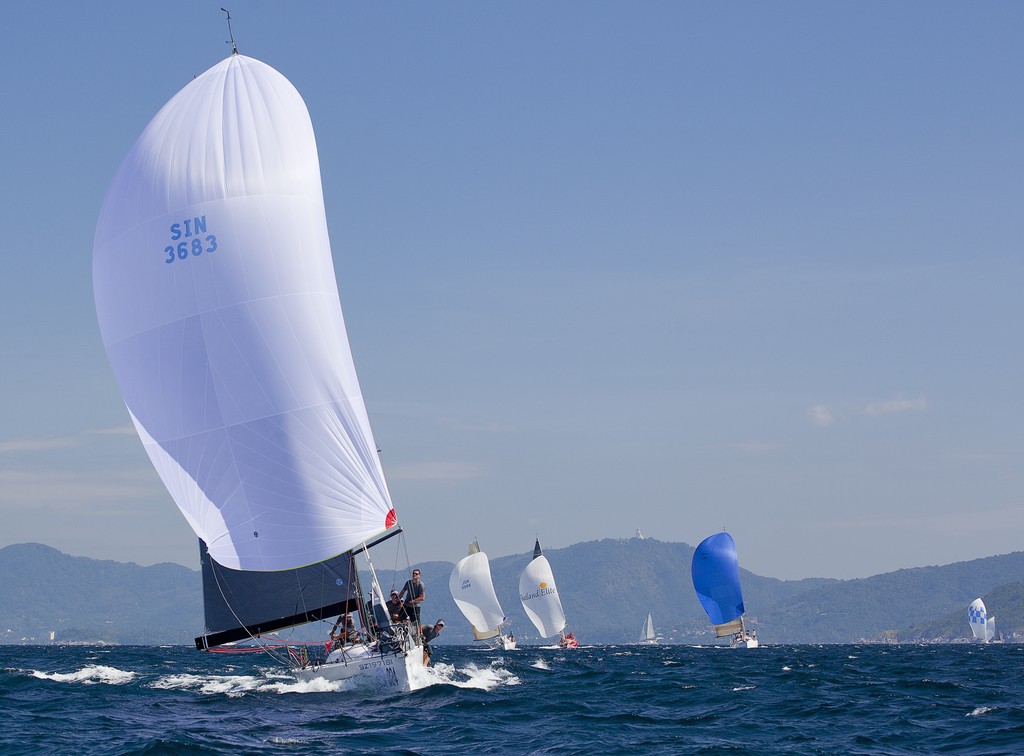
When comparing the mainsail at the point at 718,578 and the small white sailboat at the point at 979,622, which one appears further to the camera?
the small white sailboat at the point at 979,622

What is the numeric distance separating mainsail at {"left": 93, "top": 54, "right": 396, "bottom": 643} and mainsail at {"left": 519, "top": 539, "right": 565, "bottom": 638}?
260 feet

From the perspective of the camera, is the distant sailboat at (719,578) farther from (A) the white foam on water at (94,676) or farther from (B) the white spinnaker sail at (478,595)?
(A) the white foam on water at (94,676)

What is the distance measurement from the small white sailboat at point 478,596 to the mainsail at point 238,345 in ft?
231

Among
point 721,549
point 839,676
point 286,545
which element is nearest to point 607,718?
point 286,545

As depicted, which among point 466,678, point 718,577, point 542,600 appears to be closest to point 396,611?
point 466,678

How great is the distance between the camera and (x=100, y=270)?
1145 inches

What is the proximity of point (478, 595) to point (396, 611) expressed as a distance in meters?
69.0

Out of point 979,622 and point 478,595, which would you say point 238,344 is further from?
point 979,622

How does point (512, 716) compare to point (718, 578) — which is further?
point (718, 578)

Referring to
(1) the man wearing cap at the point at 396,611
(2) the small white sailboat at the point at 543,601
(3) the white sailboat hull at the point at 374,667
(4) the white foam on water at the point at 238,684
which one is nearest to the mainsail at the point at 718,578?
(2) the small white sailboat at the point at 543,601

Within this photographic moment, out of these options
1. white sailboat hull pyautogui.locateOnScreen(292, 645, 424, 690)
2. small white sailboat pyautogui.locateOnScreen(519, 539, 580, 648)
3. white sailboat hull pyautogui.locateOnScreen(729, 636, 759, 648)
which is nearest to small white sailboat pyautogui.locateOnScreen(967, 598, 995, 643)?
white sailboat hull pyautogui.locateOnScreen(729, 636, 759, 648)

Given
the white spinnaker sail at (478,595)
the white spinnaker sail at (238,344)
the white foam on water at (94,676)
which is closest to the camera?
the white spinnaker sail at (238,344)

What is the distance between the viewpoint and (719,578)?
3691 inches

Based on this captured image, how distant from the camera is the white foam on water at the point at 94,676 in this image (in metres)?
39.2
